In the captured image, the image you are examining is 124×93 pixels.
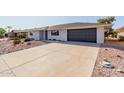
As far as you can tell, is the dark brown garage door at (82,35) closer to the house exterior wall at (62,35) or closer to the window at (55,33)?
the house exterior wall at (62,35)

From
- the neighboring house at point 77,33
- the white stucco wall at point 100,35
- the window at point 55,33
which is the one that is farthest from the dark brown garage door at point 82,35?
the window at point 55,33

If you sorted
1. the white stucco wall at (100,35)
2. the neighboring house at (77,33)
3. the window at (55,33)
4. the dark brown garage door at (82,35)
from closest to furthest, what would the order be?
the white stucco wall at (100,35) → the neighboring house at (77,33) → the dark brown garage door at (82,35) → the window at (55,33)

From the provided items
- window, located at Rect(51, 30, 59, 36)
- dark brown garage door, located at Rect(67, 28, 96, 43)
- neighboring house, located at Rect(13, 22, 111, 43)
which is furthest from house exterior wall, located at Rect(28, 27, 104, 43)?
dark brown garage door, located at Rect(67, 28, 96, 43)

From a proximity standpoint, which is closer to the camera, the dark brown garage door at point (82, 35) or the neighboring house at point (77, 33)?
the neighboring house at point (77, 33)

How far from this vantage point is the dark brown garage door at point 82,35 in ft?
56.6

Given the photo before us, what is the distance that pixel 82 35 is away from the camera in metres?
18.7

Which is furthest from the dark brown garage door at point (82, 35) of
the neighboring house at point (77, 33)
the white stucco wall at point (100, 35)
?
the white stucco wall at point (100, 35)

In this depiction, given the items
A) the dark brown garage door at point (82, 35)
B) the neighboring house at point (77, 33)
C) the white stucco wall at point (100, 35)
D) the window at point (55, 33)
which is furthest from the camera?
the window at point (55, 33)

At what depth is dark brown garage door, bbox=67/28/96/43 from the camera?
56.6 ft

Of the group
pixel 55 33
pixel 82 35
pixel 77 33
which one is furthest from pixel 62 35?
pixel 82 35

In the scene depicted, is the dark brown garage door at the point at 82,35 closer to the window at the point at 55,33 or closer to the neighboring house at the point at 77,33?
the neighboring house at the point at 77,33
